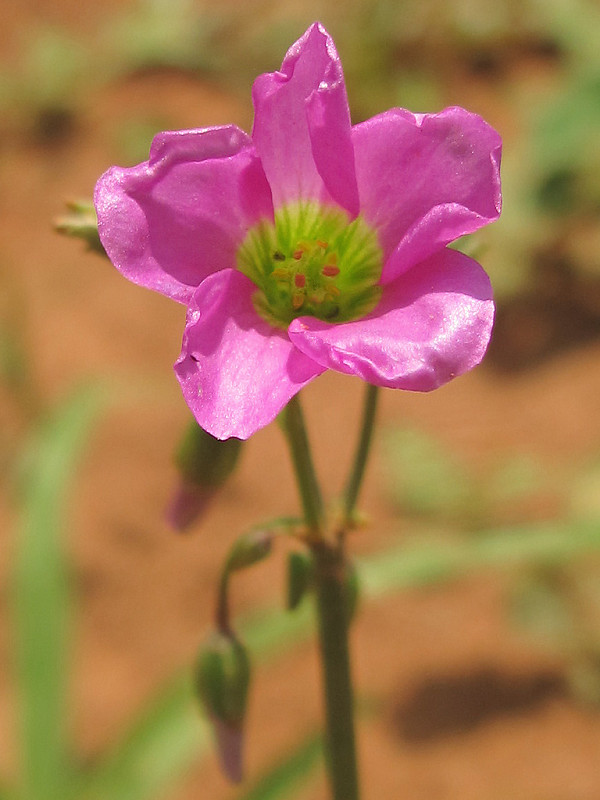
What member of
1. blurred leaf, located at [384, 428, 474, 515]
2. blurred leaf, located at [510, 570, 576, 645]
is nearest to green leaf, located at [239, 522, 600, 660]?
blurred leaf, located at [510, 570, 576, 645]

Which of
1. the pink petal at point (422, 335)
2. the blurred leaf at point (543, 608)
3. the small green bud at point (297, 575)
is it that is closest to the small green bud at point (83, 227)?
the pink petal at point (422, 335)

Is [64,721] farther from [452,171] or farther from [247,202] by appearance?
[452,171]

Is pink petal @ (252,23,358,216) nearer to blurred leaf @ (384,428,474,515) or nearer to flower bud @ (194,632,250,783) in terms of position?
flower bud @ (194,632,250,783)

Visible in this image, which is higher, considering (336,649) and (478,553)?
(336,649)

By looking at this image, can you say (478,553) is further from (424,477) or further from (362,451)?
(424,477)

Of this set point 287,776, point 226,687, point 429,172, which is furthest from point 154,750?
point 429,172

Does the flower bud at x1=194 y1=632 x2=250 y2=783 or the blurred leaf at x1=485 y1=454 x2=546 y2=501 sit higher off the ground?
the flower bud at x1=194 y1=632 x2=250 y2=783
